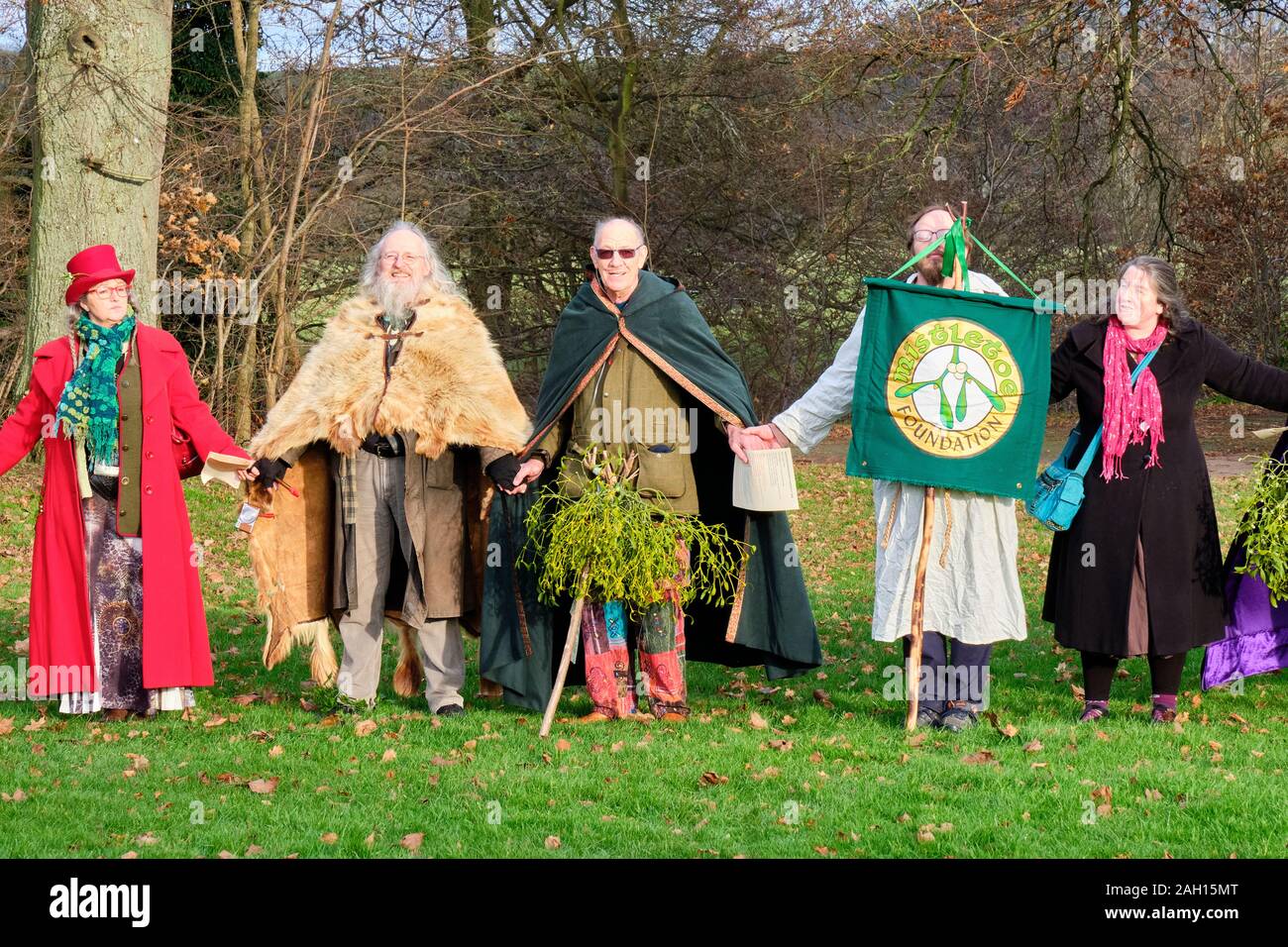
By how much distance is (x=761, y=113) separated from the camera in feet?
63.9

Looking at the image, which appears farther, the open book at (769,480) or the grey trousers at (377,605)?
the grey trousers at (377,605)

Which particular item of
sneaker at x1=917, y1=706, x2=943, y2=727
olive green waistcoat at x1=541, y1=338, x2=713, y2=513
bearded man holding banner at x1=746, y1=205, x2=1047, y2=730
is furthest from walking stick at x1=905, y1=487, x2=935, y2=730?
olive green waistcoat at x1=541, y1=338, x2=713, y2=513

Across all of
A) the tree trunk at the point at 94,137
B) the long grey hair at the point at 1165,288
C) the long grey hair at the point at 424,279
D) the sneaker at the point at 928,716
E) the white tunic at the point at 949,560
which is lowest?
the sneaker at the point at 928,716

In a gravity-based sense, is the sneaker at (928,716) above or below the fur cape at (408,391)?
below

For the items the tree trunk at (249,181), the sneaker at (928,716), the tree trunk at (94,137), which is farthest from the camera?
the tree trunk at (249,181)

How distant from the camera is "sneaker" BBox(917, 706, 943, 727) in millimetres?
6531

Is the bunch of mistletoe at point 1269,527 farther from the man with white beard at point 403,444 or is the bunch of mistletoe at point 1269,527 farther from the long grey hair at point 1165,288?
the man with white beard at point 403,444

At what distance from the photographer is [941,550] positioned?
253 inches

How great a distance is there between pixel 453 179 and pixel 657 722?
44.4 ft

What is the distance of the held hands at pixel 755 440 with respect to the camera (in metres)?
6.58

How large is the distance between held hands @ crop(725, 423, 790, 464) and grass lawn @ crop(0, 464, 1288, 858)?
1.29 m

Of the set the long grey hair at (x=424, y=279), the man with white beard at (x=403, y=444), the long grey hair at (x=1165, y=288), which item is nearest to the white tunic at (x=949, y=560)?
the long grey hair at (x=1165, y=288)

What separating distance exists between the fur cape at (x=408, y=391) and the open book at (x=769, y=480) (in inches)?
44.5

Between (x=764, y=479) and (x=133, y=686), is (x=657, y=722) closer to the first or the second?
(x=764, y=479)
